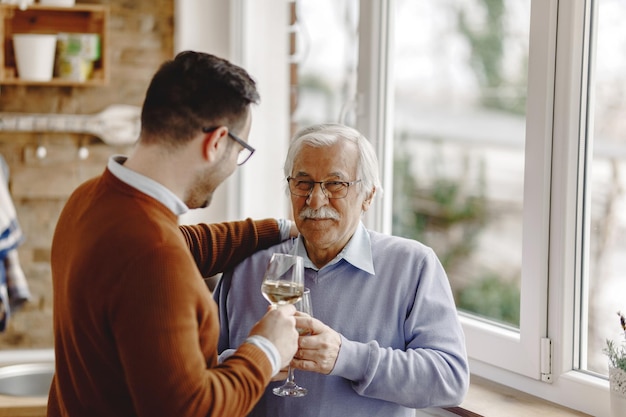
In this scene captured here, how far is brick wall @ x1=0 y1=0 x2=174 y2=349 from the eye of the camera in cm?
342

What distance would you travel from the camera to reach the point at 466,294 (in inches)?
99.3

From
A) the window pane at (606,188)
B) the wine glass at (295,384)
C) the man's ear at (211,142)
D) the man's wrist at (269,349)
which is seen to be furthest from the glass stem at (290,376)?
the window pane at (606,188)

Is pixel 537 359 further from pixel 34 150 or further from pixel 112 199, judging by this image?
pixel 34 150

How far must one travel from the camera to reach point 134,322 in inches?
50.9

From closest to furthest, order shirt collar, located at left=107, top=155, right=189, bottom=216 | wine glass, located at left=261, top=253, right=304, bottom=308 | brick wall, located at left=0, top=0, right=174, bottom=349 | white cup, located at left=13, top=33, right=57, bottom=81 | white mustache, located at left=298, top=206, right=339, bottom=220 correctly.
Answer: shirt collar, located at left=107, top=155, right=189, bottom=216 → wine glass, located at left=261, top=253, right=304, bottom=308 → white mustache, located at left=298, top=206, right=339, bottom=220 → white cup, located at left=13, top=33, right=57, bottom=81 → brick wall, located at left=0, top=0, right=174, bottom=349

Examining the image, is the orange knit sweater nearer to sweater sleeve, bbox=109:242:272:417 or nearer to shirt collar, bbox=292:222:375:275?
sweater sleeve, bbox=109:242:272:417

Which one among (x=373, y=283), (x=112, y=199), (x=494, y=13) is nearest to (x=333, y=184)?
(x=373, y=283)

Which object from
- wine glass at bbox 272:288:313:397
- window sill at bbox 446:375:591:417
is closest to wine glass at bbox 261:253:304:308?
wine glass at bbox 272:288:313:397

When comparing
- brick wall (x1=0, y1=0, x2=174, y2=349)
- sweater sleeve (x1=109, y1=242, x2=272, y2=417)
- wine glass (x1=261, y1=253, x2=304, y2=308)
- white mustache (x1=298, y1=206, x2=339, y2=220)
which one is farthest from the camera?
brick wall (x1=0, y1=0, x2=174, y2=349)

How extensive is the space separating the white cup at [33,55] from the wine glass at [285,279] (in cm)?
196

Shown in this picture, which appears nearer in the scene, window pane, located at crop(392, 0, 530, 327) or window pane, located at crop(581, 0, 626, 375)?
window pane, located at crop(581, 0, 626, 375)

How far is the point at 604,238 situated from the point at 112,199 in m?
1.17

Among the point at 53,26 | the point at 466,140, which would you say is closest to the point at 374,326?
the point at 466,140

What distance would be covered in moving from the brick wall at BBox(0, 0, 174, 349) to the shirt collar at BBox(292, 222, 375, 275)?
173cm
